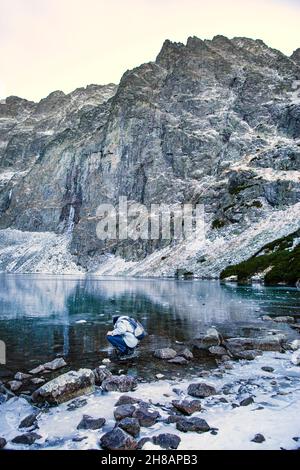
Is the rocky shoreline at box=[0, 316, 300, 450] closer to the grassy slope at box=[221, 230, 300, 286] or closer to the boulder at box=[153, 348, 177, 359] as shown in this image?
the boulder at box=[153, 348, 177, 359]

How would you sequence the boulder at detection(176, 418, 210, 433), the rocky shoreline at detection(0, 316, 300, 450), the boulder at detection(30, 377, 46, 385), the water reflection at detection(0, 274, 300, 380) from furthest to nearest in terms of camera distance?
1. the water reflection at detection(0, 274, 300, 380)
2. the boulder at detection(30, 377, 46, 385)
3. the boulder at detection(176, 418, 210, 433)
4. the rocky shoreline at detection(0, 316, 300, 450)

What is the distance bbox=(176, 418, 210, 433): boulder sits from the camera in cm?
980

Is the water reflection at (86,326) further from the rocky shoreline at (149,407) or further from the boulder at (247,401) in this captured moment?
the boulder at (247,401)

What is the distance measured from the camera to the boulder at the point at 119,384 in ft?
43.1

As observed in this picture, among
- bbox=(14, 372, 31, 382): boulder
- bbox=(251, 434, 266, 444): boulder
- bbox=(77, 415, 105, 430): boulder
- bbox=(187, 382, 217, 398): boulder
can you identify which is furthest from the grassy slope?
bbox=(77, 415, 105, 430): boulder

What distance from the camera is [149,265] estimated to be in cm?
15888

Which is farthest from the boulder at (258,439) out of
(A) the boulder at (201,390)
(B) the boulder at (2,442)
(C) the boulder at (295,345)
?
(C) the boulder at (295,345)

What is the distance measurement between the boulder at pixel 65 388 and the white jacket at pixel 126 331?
15.4 feet

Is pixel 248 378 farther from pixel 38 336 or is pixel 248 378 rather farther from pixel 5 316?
pixel 5 316

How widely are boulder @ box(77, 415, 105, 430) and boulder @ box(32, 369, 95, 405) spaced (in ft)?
6.64

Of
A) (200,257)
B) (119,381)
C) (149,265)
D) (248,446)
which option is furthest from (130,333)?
(149,265)

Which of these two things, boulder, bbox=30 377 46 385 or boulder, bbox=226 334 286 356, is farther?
boulder, bbox=226 334 286 356

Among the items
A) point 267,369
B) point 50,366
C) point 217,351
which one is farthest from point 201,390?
point 50,366
